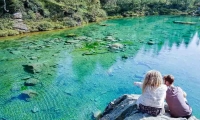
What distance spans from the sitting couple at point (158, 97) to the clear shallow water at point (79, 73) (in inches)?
216

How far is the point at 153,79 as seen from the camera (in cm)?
622

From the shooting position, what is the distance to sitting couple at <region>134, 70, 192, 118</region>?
6277 millimetres

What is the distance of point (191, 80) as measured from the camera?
16.6m

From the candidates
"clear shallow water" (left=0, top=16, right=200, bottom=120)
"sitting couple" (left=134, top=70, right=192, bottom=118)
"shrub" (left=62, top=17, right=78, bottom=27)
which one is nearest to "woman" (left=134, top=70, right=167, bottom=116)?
Answer: "sitting couple" (left=134, top=70, right=192, bottom=118)

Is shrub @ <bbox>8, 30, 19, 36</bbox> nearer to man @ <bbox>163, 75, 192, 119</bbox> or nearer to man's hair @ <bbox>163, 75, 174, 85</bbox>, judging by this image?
man's hair @ <bbox>163, 75, 174, 85</bbox>

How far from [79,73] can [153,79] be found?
11.8 metres

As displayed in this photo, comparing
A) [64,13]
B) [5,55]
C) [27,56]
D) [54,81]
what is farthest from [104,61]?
[64,13]

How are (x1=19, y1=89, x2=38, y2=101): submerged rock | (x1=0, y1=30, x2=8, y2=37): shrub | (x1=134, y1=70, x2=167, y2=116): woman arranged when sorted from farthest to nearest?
(x1=0, y1=30, x2=8, y2=37): shrub
(x1=19, y1=89, x2=38, y2=101): submerged rock
(x1=134, y1=70, x2=167, y2=116): woman

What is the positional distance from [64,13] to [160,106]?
37106 mm

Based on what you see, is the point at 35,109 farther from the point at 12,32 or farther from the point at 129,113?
the point at 12,32

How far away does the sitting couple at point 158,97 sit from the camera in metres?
6.28

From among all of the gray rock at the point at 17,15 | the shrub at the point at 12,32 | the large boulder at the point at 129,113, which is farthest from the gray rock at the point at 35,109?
the gray rock at the point at 17,15

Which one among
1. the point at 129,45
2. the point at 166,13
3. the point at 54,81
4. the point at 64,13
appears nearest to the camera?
the point at 54,81

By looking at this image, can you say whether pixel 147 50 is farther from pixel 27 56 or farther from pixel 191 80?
pixel 27 56
